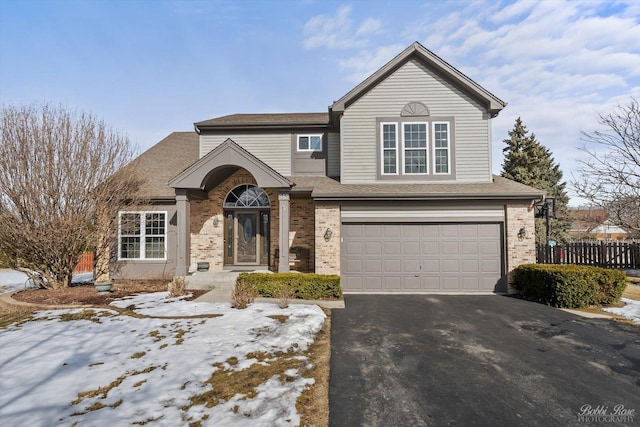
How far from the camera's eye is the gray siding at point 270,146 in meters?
13.5

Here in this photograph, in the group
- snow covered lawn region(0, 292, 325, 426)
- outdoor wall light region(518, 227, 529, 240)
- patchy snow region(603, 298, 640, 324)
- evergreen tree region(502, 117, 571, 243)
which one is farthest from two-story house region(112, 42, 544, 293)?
evergreen tree region(502, 117, 571, 243)

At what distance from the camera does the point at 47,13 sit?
11391 mm

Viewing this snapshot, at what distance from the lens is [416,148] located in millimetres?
11664

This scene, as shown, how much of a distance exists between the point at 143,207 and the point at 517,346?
1277 centimetres

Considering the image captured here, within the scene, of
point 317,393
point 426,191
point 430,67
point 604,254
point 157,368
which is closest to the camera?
point 317,393

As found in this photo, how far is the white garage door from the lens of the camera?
10703 mm

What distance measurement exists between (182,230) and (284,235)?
12.2 ft

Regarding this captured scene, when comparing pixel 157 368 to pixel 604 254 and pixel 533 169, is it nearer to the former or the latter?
pixel 604 254

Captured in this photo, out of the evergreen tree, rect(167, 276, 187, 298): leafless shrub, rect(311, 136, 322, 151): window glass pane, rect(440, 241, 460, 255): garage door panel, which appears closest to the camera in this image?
rect(167, 276, 187, 298): leafless shrub

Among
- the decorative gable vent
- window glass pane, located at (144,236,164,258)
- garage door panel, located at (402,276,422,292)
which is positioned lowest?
garage door panel, located at (402,276,422,292)

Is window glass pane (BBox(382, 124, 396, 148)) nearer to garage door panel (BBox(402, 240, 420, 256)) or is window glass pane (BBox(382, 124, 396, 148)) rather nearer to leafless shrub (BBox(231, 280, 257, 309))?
garage door panel (BBox(402, 240, 420, 256))

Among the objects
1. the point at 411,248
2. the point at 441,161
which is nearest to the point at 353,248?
the point at 411,248

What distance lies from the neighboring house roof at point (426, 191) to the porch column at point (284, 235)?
0.67 metres

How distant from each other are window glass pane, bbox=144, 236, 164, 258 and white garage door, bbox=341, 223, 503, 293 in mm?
7374
